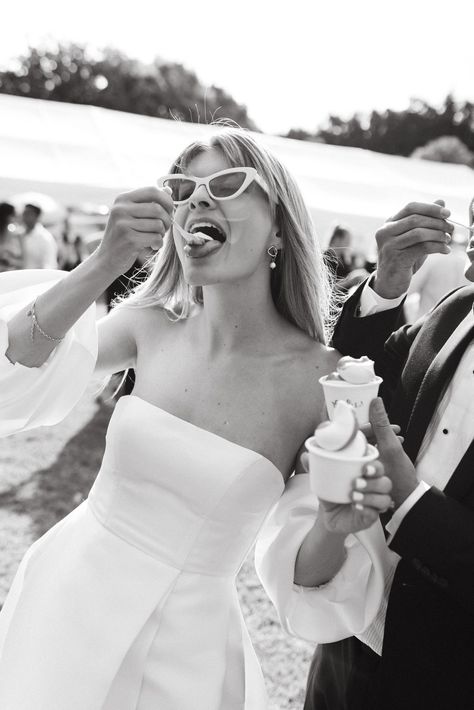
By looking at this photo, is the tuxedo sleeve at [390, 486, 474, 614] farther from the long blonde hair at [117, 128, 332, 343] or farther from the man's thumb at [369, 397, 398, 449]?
the long blonde hair at [117, 128, 332, 343]

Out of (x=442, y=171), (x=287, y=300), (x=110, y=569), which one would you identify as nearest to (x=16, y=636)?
(x=110, y=569)

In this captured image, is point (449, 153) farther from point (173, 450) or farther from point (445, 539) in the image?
point (445, 539)

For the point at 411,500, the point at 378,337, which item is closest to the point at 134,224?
the point at 378,337

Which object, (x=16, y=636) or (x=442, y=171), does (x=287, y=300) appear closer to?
(x=16, y=636)

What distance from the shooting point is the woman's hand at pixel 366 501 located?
1489mm

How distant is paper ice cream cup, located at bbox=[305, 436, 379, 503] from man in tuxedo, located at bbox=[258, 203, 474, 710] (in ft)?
0.98

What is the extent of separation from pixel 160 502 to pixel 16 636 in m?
0.66

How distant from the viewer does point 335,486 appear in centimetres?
150

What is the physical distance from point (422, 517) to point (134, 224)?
3.76 ft

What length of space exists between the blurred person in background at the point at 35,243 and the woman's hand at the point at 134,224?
8962mm

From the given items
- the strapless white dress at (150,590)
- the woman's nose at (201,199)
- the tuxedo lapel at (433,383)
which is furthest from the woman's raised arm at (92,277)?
the tuxedo lapel at (433,383)

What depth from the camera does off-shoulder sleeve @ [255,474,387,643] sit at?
202 centimetres

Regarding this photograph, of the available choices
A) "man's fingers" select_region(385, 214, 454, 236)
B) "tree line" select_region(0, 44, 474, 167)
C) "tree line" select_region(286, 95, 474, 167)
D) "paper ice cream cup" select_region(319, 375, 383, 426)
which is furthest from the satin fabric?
"tree line" select_region(286, 95, 474, 167)

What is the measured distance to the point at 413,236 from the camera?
2.04 metres
